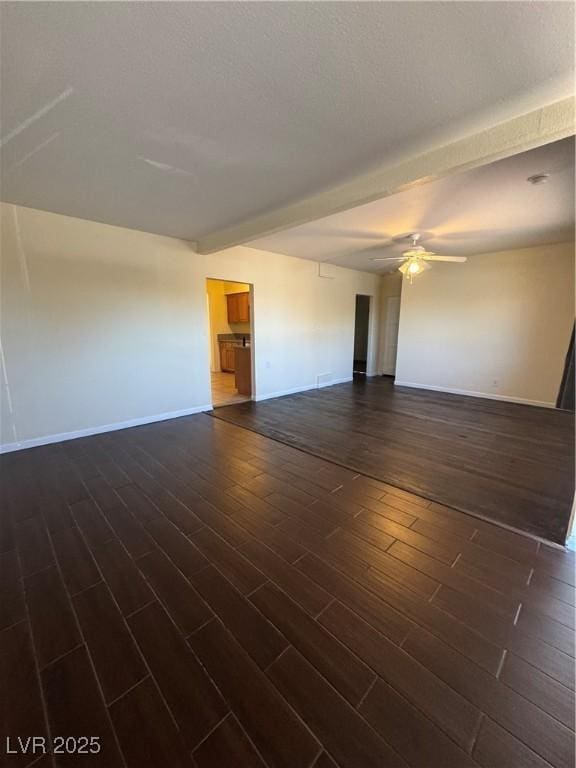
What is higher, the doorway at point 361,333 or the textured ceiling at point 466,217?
the textured ceiling at point 466,217

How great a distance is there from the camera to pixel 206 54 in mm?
1321

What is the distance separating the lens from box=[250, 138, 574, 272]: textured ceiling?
242cm

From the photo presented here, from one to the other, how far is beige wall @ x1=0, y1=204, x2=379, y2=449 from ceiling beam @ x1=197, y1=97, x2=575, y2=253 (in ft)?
6.27

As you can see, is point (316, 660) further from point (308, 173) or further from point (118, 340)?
point (118, 340)

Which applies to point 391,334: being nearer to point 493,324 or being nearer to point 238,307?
point 493,324

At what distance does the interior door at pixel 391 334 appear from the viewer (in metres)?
7.68

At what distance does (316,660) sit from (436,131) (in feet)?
9.53

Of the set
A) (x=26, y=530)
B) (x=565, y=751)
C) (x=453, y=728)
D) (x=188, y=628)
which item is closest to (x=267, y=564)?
(x=188, y=628)

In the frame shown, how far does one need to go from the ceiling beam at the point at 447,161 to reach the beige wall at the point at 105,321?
75.2 inches

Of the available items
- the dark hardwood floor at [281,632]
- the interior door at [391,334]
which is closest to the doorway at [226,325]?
the interior door at [391,334]

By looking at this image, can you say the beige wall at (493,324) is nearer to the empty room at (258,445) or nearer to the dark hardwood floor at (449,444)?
the dark hardwood floor at (449,444)

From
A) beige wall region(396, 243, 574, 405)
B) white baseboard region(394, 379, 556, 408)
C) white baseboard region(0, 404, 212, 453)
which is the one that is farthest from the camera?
white baseboard region(394, 379, 556, 408)

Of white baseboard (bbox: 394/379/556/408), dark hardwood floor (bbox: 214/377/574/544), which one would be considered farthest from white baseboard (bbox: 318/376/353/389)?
white baseboard (bbox: 394/379/556/408)

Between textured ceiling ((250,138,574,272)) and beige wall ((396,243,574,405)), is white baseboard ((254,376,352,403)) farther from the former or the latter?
textured ceiling ((250,138,574,272))
